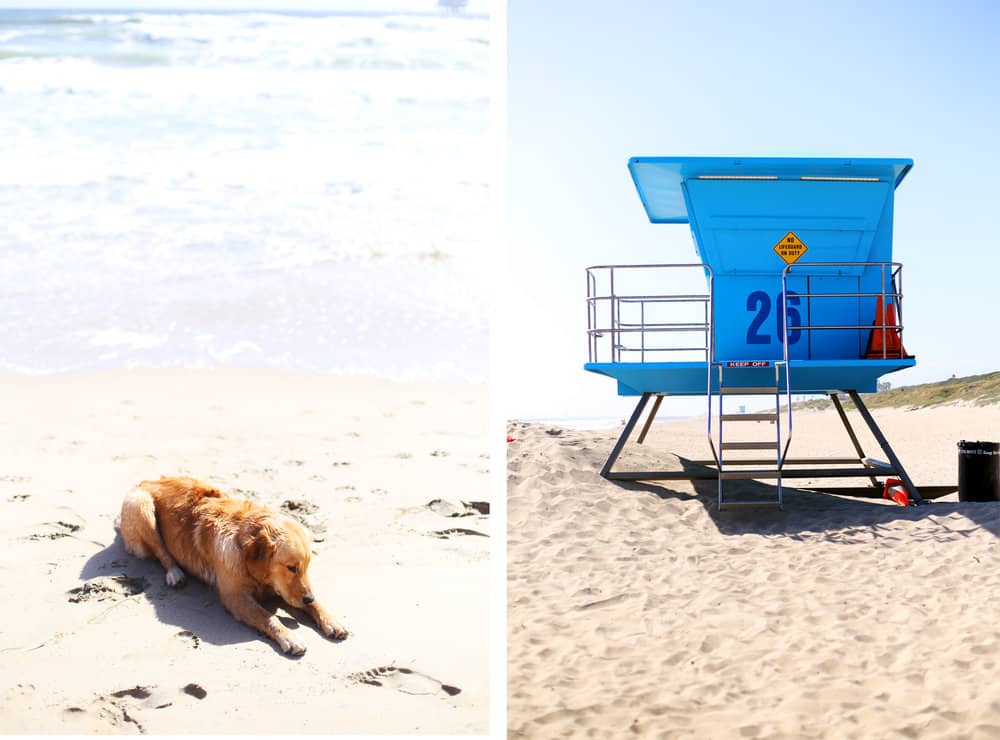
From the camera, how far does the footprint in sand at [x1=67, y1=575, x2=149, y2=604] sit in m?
4.16

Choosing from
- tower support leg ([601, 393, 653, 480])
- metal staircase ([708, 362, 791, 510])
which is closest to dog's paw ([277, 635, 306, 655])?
metal staircase ([708, 362, 791, 510])

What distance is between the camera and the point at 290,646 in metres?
3.81

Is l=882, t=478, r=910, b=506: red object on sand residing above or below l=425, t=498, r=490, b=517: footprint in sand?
below

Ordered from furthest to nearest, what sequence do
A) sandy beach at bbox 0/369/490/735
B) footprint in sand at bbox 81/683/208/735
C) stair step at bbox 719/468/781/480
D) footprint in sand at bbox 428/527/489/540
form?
stair step at bbox 719/468/781/480 < footprint in sand at bbox 428/527/489/540 < sandy beach at bbox 0/369/490/735 < footprint in sand at bbox 81/683/208/735

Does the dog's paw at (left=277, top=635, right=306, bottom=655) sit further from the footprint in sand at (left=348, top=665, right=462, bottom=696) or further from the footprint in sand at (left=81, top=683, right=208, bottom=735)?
the footprint in sand at (left=81, top=683, right=208, bottom=735)

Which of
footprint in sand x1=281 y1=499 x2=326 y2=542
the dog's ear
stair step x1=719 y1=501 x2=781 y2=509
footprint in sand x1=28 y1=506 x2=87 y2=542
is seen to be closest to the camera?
the dog's ear

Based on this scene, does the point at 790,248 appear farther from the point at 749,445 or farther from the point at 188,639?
the point at 188,639

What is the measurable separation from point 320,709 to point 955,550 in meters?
5.12

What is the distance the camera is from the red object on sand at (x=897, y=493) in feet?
26.8

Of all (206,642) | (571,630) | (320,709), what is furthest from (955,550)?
(206,642)

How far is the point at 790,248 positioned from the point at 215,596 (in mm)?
6255

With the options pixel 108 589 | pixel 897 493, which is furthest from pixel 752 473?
pixel 108 589

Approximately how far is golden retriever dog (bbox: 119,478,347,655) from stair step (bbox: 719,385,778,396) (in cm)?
484

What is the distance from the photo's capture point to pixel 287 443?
22.0 feet
